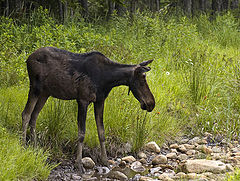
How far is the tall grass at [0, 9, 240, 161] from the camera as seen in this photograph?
5.42m

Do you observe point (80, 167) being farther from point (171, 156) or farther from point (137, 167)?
point (171, 156)

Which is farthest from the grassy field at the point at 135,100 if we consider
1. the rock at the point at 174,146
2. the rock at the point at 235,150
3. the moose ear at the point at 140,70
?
the moose ear at the point at 140,70

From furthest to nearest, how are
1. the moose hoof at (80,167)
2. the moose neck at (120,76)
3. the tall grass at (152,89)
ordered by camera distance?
the tall grass at (152,89)
the moose hoof at (80,167)
the moose neck at (120,76)

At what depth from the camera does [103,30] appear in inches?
442

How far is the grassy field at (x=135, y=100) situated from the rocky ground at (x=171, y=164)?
0.24 metres

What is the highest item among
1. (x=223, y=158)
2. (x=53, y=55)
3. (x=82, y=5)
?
(x=82, y=5)

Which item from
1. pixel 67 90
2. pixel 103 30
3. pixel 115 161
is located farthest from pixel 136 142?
pixel 103 30

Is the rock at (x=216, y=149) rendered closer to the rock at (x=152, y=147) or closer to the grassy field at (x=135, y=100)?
the grassy field at (x=135, y=100)

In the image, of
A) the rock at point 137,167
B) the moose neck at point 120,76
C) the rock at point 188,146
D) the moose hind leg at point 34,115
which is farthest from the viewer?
the rock at point 188,146

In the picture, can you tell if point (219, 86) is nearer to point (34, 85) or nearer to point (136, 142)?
point (136, 142)

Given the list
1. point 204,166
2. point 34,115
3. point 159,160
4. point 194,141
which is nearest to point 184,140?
point 194,141

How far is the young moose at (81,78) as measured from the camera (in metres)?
4.50

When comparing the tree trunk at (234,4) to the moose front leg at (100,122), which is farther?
the tree trunk at (234,4)

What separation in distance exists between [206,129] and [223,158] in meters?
1.37
